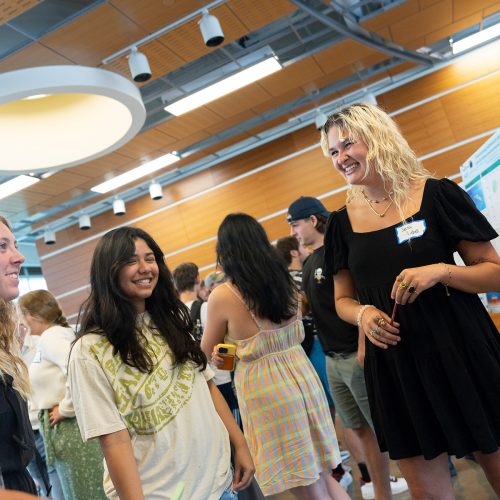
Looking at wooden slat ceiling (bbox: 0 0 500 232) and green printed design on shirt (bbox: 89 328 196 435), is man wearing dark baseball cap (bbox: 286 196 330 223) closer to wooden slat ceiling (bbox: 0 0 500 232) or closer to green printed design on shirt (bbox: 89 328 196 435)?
green printed design on shirt (bbox: 89 328 196 435)

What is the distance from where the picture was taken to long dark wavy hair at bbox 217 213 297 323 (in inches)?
84.7

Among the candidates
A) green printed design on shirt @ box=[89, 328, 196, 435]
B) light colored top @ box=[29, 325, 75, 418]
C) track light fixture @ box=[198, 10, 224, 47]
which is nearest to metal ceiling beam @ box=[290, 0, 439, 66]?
track light fixture @ box=[198, 10, 224, 47]

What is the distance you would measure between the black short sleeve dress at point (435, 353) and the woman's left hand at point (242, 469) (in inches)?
17.1

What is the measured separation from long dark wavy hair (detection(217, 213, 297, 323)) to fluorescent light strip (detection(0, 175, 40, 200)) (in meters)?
5.60

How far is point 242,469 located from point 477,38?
7172mm

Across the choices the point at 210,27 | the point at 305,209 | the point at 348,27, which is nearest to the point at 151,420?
the point at 305,209

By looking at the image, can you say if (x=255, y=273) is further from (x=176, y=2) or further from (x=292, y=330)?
(x=176, y=2)

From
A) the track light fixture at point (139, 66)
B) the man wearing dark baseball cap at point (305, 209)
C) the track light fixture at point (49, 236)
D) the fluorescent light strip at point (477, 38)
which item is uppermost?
the track light fixture at point (49, 236)

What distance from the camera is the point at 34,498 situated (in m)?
0.69

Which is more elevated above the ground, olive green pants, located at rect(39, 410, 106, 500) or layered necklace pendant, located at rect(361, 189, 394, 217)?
layered necklace pendant, located at rect(361, 189, 394, 217)

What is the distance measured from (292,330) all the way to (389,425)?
0.85 metres

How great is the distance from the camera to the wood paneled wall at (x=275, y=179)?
24.0 feet

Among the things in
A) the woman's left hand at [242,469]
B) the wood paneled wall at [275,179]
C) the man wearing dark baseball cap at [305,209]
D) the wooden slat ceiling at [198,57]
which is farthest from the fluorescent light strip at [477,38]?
the woman's left hand at [242,469]

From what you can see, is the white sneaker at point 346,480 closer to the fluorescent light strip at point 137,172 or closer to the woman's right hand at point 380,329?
the woman's right hand at point 380,329
